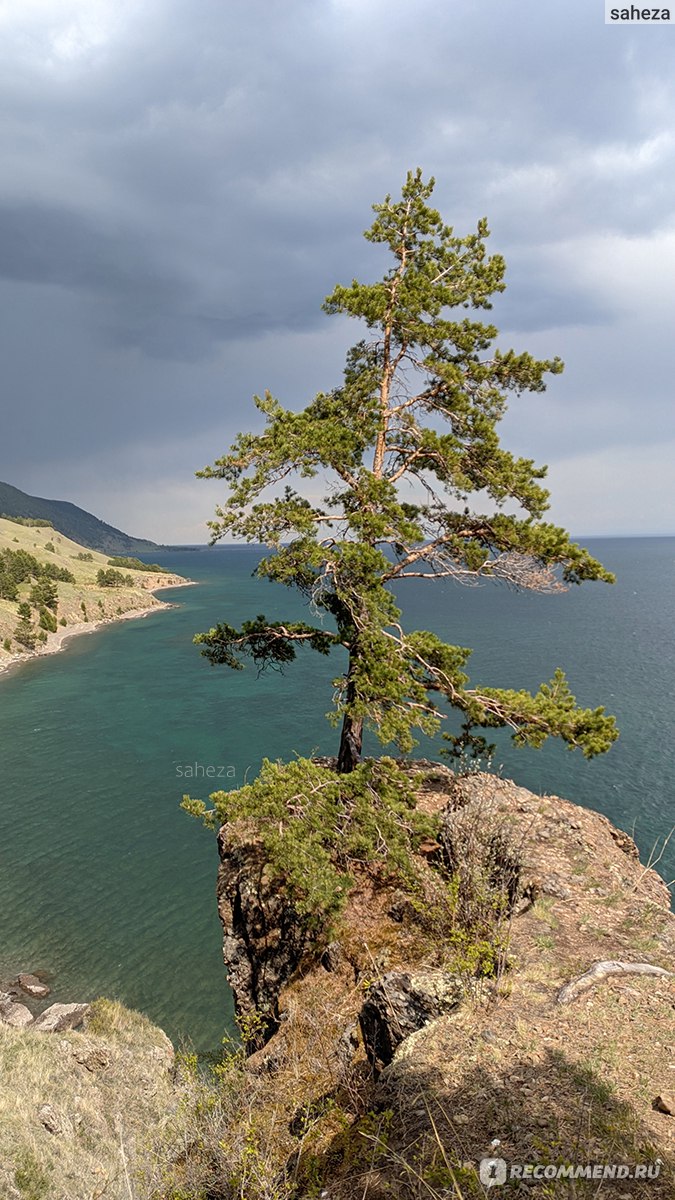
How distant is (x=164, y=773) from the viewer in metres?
46.2

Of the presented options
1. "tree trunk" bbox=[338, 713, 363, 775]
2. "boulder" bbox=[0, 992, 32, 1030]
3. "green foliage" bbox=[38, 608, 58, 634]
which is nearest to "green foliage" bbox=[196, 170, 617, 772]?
"tree trunk" bbox=[338, 713, 363, 775]

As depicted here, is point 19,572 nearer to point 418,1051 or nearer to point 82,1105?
point 82,1105

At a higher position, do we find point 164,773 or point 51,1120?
point 51,1120

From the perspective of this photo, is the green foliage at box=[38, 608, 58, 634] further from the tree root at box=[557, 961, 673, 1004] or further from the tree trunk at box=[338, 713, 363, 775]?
the tree root at box=[557, 961, 673, 1004]

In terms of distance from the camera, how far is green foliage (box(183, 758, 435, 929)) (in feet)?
38.5

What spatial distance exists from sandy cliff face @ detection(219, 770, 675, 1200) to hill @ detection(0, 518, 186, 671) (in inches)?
3490

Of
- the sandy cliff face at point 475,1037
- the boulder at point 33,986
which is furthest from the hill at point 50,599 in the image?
the sandy cliff face at point 475,1037

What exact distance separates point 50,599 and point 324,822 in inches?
4782

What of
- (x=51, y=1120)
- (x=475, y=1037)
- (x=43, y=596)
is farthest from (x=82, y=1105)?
(x=43, y=596)

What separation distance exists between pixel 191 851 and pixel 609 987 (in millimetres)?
31339

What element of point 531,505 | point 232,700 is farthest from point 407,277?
point 232,700

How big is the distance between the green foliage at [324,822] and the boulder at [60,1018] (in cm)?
1420

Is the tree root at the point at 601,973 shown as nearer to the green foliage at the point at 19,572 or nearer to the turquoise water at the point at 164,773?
the turquoise water at the point at 164,773

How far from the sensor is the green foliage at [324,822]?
1174 centimetres
